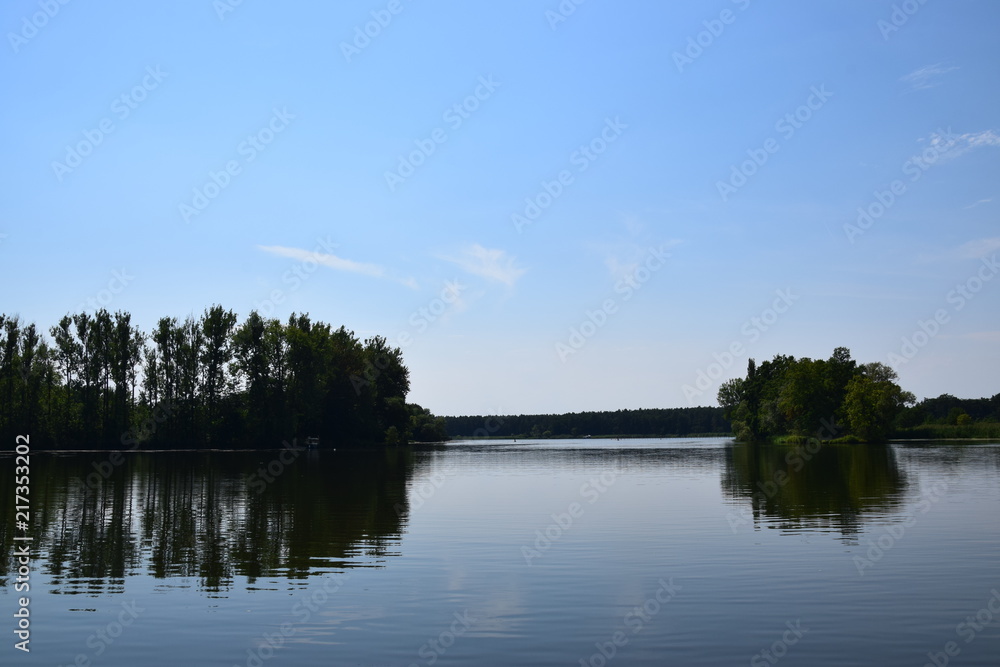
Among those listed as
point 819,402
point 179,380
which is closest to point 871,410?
point 819,402

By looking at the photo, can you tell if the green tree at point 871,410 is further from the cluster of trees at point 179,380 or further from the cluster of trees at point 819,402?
the cluster of trees at point 179,380

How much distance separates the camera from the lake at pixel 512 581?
11859 mm

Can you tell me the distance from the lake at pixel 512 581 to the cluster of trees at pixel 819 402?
8745cm

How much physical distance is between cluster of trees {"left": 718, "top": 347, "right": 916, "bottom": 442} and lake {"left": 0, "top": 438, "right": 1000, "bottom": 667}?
287 ft

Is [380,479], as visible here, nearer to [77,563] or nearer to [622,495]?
[622,495]

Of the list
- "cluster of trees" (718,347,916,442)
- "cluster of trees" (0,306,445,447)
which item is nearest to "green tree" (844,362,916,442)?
"cluster of trees" (718,347,916,442)

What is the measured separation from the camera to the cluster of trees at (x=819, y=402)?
381 ft

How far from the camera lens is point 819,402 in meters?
129

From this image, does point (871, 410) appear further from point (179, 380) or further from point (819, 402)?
point (179, 380)

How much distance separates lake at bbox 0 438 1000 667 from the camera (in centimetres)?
1186

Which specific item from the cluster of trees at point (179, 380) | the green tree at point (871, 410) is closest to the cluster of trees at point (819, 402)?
the green tree at point (871, 410)

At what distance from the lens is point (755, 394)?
165000 millimetres

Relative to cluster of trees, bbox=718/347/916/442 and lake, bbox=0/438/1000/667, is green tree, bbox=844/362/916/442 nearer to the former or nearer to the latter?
cluster of trees, bbox=718/347/916/442

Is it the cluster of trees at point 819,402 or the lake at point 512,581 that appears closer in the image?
the lake at point 512,581
